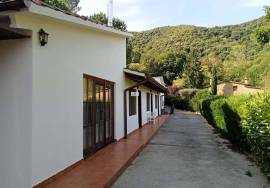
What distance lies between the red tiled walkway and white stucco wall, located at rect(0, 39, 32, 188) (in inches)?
30.4

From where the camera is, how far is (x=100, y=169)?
980 cm

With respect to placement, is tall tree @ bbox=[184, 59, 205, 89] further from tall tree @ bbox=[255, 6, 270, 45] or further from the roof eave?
the roof eave

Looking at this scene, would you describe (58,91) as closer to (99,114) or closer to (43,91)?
(43,91)

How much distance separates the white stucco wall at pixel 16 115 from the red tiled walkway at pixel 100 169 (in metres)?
0.77

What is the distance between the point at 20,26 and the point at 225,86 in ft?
225

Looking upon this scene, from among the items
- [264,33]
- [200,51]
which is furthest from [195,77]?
[264,33]

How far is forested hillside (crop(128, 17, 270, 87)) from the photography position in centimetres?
8131

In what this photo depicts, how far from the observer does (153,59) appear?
284 ft

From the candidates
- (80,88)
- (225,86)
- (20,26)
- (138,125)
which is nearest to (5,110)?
(20,26)

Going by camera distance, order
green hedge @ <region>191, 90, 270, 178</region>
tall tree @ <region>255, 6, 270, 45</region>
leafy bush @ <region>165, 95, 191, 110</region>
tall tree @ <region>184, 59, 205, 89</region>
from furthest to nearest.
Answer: tall tree @ <region>184, 59, 205, 89</region>, leafy bush @ <region>165, 95, 191, 110</region>, tall tree @ <region>255, 6, 270, 45</region>, green hedge @ <region>191, 90, 270, 178</region>

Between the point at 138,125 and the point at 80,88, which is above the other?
the point at 80,88

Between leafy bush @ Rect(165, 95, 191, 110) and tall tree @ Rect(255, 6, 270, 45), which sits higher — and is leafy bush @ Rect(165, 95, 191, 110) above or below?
below

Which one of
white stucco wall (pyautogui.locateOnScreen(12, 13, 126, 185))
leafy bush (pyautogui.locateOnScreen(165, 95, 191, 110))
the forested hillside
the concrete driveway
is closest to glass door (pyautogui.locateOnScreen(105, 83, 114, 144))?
the concrete driveway

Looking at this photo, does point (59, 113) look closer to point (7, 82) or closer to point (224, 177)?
point (7, 82)
